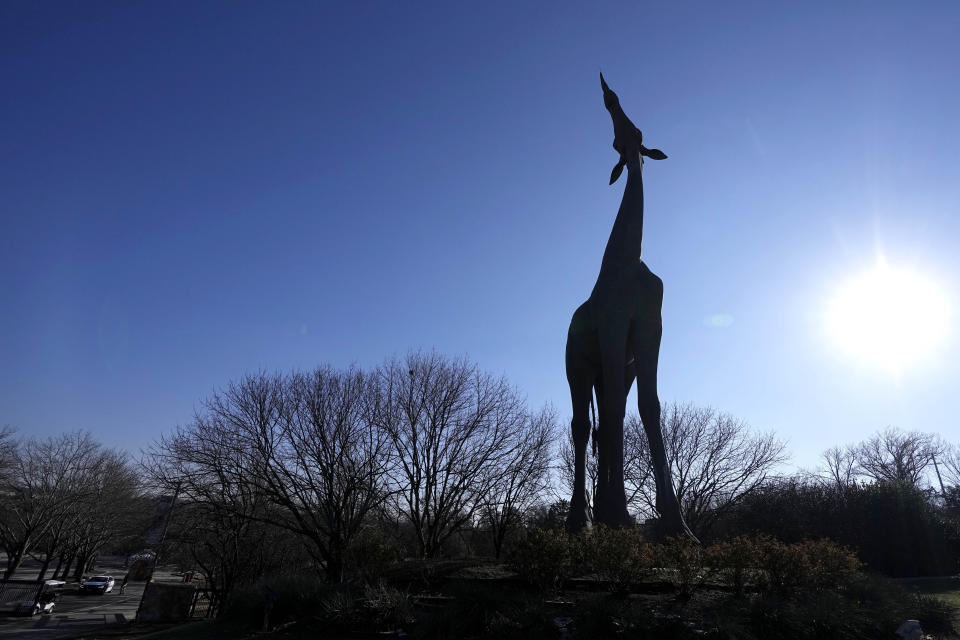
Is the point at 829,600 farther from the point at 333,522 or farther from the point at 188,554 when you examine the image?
the point at 188,554

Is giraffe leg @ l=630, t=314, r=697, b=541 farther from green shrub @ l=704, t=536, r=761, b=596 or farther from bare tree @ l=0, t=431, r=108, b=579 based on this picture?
bare tree @ l=0, t=431, r=108, b=579

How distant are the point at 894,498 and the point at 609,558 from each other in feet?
42.2

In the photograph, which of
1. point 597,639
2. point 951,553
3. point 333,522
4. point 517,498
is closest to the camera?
point 597,639

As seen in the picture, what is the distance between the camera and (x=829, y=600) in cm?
652

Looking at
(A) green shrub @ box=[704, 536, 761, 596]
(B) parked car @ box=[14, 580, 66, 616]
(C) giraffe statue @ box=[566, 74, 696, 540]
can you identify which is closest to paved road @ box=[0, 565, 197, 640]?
(B) parked car @ box=[14, 580, 66, 616]

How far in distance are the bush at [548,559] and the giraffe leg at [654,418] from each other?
2662 mm

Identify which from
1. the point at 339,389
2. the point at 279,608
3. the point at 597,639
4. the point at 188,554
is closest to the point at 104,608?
the point at 188,554

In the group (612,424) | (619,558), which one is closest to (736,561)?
(619,558)

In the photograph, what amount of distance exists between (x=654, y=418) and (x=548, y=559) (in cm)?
421

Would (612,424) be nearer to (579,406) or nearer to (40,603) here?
(579,406)

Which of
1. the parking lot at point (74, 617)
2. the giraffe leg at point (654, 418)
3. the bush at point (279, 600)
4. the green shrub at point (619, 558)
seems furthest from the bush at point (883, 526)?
the parking lot at point (74, 617)

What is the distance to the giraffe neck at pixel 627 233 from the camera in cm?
1136

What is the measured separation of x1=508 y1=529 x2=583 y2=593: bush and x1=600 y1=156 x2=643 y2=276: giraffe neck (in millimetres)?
5728

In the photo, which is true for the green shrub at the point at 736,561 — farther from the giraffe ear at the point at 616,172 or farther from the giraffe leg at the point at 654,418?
the giraffe ear at the point at 616,172
